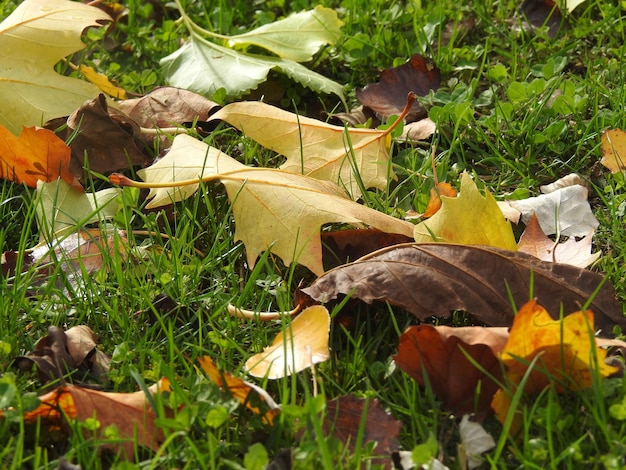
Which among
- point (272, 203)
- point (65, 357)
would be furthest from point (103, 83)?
point (65, 357)

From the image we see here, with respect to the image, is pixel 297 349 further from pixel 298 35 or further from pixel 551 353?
pixel 298 35

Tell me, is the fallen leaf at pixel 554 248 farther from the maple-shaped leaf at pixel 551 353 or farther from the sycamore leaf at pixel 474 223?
the maple-shaped leaf at pixel 551 353

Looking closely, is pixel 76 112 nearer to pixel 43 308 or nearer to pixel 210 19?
pixel 43 308

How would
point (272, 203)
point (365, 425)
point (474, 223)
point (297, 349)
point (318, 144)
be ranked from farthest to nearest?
point (318, 144), point (272, 203), point (474, 223), point (297, 349), point (365, 425)

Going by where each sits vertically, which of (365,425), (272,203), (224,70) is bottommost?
(365,425)

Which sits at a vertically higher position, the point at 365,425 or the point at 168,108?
the point at 168,108

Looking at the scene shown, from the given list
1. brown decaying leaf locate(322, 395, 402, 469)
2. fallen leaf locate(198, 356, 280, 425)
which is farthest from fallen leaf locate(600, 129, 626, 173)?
fallen leaf locate(198, 356, 280, 425)

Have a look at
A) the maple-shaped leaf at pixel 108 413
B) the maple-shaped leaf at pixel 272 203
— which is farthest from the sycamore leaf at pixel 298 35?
the maple-shaped leaf at pixel 108 413
